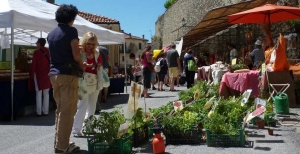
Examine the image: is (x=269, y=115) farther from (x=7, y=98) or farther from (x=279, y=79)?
(x=7, y=98)

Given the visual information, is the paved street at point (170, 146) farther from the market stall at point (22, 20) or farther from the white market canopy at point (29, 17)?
the white market canopy at point (29, 17)

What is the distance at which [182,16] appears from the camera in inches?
1666

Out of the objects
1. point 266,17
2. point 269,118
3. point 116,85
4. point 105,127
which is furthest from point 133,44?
point 105,127

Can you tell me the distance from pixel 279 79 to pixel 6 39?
8969mm

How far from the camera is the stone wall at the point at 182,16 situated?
119 ft

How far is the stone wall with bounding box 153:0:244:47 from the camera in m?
36.2

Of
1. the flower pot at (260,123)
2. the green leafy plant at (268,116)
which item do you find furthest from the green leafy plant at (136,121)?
the green leafy plant at (268,116)

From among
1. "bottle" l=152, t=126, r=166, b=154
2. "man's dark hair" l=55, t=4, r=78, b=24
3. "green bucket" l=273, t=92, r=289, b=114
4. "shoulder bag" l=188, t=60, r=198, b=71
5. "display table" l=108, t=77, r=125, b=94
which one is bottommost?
"bottle" l=152, t=126, r=166, b=154

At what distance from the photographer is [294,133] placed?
20.1 ft

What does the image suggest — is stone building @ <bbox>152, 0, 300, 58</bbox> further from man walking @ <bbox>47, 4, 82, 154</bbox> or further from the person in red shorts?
man walking @ <bbox>47, 4, 82, 154</bbox>

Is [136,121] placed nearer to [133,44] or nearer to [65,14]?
[65,14]

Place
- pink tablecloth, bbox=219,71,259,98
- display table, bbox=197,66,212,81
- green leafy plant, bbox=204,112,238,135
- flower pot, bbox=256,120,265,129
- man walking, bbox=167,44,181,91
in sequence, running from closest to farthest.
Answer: green leafy plant, bbox=204,112,238,135
flower pot, bbox=256,120,265,129
pink tablecloth, bbox=219,71,259,98
display table, bbox=197,66,212,81
man walking, bbox=167,44,181,91

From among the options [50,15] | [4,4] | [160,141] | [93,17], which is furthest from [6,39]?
[93,17]

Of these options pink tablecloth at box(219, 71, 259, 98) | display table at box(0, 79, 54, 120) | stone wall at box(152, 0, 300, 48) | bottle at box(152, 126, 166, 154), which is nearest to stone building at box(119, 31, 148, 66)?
stone wall at box(152, 0, 300, 48)
